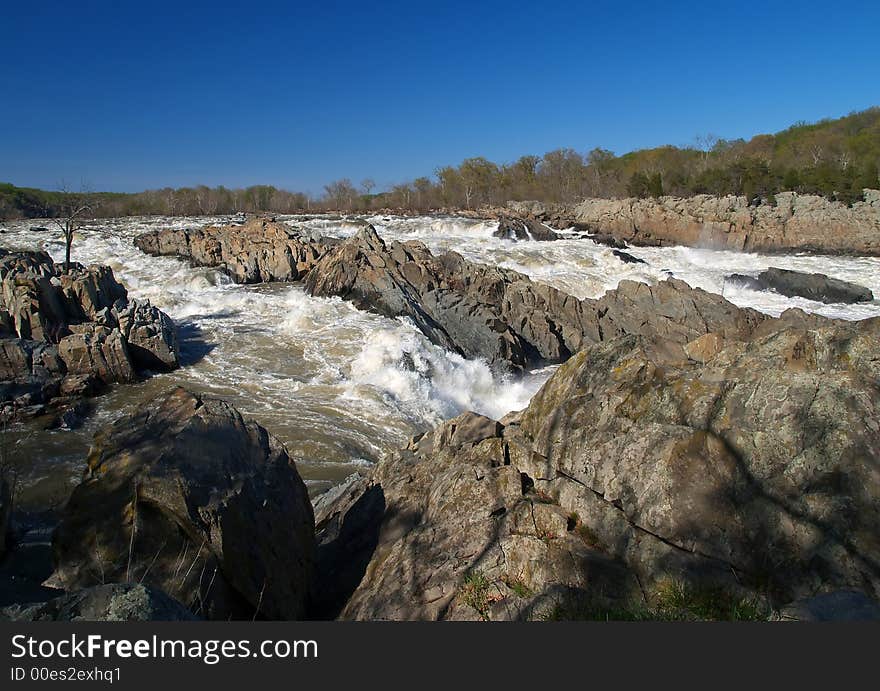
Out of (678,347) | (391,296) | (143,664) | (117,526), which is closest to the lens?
(143,664)

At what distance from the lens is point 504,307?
1809 centimetres

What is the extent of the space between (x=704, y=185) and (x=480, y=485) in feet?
188

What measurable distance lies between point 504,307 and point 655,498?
1436cm

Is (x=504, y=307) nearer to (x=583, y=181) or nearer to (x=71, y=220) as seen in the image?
(x=71, y=220)

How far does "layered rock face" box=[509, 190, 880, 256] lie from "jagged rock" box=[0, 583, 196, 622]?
140 feet

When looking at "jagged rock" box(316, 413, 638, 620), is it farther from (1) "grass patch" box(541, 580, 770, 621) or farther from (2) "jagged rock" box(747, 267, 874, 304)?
(2) "jagged rock" box(747, 267, 874, 304)

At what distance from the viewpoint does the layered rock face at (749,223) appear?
35.7 meters

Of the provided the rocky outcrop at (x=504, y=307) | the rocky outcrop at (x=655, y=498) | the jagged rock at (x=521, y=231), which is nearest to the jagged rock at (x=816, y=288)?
the rocky outcrop at (x=504, y=307)

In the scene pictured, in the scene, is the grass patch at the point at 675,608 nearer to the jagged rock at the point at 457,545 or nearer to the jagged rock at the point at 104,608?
the jagged rock at the point at 457,545

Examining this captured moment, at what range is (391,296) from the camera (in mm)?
17641

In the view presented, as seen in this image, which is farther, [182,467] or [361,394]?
[361,394]

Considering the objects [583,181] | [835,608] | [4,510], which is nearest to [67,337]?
[4,510]

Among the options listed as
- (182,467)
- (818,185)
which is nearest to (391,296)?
(182,467)

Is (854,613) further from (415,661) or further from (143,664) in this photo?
(143,664)
